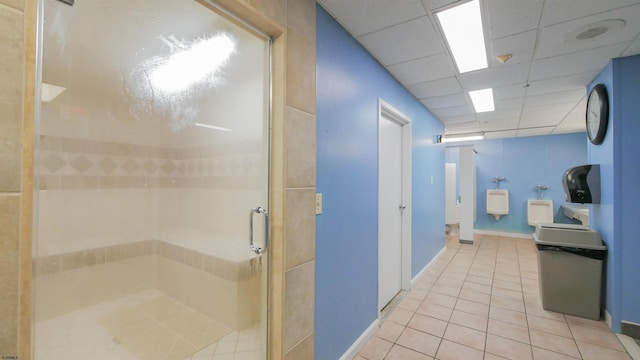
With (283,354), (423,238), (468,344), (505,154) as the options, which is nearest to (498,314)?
(468,344)

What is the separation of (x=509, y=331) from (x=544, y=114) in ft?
12.1

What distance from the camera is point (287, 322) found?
4.77 ft

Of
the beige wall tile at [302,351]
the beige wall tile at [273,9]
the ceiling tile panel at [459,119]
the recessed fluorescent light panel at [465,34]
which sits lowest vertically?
the beige wall tile at [302,351]

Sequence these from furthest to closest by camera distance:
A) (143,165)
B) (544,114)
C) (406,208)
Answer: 1. (544,114)
2. (406,208)
3. (143,165)

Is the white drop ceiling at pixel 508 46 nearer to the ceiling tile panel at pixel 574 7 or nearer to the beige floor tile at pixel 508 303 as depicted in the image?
the ceiling tile panel at pixel 574 7

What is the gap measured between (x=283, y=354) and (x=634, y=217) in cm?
313

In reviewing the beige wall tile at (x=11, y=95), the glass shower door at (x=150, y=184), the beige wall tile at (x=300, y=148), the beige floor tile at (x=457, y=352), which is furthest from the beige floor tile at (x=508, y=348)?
the beige wall tile at (x=11, y=95)

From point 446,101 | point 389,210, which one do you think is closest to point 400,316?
point 389,210

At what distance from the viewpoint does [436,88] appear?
3205 millimetres

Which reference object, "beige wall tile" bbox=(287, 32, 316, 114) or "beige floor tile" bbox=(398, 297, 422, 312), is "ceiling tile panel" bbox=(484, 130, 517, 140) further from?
"beige wall tile" bbox=(287, 32, 316, 114)

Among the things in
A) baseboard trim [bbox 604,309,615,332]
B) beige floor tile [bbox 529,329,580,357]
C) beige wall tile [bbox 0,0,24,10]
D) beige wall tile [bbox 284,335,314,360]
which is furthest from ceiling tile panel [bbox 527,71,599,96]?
beige wall tile [bbox 0,0,24,10]

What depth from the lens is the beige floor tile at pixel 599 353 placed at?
2049mm

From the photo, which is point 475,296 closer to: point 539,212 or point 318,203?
point 318,203

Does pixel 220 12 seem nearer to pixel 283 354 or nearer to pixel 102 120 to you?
pixel 102 120
